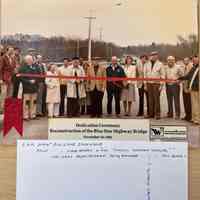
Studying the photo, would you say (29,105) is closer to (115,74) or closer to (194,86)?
(115,74)

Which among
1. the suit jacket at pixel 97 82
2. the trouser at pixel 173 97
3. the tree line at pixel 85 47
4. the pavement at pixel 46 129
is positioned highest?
the tree line at pixel 85 47

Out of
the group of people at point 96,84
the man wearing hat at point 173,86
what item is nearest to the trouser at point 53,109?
the group of people at point 96,84

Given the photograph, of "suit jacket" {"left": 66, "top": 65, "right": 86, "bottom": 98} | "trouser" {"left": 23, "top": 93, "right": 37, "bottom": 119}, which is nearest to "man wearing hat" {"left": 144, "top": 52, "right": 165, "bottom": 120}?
"suit jacket" {"left": 66, "top": 65, "right": 86, "bottom": 98}

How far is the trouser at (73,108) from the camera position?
0.71 m

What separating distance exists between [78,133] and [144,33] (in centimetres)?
25

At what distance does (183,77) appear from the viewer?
28.8 inches

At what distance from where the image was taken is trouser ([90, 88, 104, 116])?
2.34ft

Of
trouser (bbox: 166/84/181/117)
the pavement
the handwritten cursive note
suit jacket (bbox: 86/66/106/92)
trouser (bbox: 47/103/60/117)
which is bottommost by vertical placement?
the handwritten cursive note

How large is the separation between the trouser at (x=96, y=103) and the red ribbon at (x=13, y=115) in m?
0.14

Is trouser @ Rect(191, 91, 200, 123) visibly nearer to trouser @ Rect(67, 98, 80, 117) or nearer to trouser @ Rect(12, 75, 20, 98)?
trouser @ Rect(67, 98, 80, 117)

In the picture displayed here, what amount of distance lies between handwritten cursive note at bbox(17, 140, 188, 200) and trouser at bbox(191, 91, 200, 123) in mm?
67

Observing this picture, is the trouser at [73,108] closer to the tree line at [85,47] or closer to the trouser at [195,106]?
the tree line at [85,47]

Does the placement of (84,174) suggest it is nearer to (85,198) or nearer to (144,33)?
(85,198)

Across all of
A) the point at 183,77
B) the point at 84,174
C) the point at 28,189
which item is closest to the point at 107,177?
the point at 84,174
